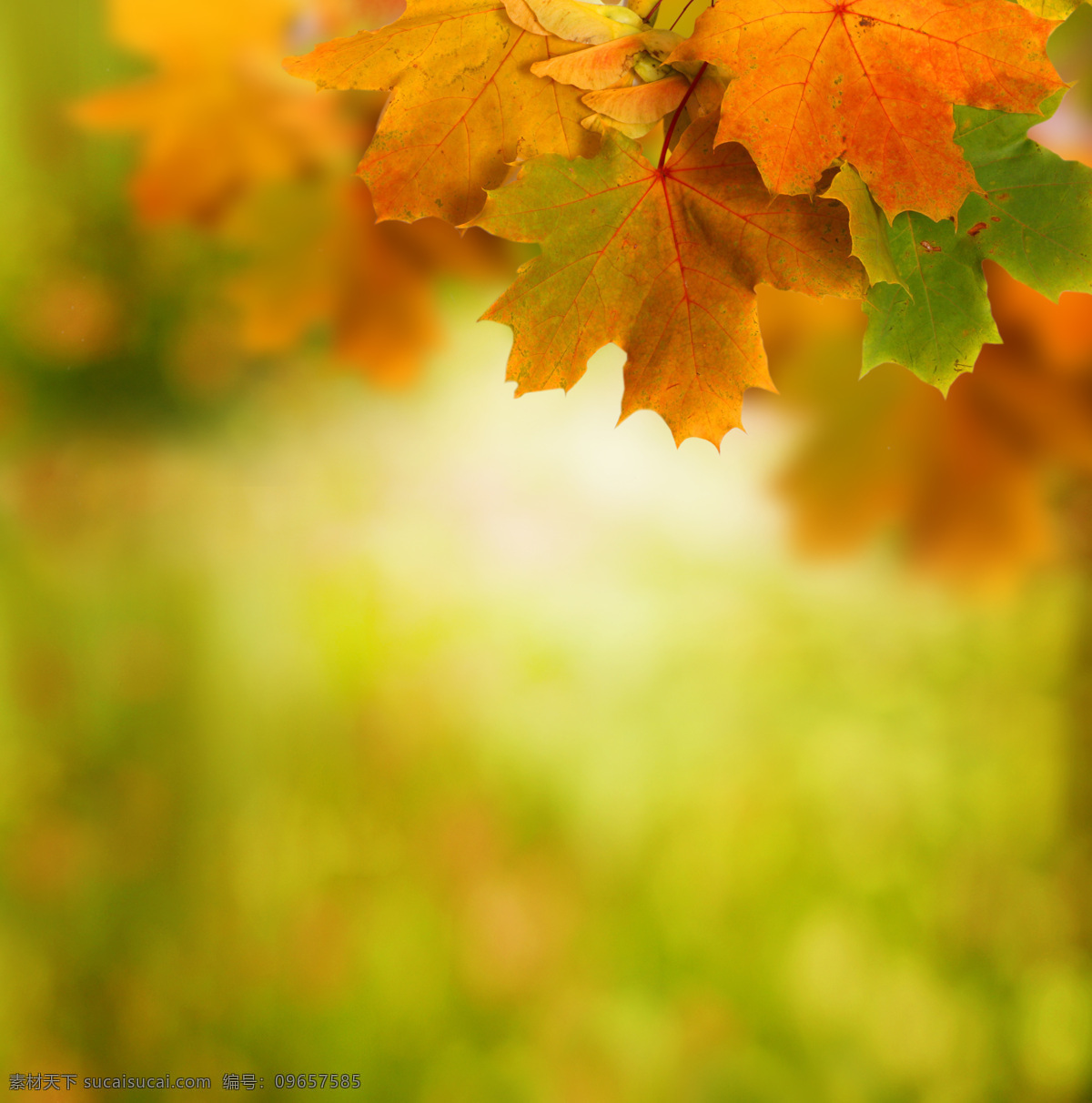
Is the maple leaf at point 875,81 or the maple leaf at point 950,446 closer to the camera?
the maple leaf at point 875,81

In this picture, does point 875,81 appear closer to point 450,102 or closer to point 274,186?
point 450,102

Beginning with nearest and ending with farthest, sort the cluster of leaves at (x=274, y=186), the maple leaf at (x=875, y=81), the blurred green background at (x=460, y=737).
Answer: the maple leaf at (x=875, y=81) < the cluster of leaves at (x=274, y=186) < the blurred green background at (x=460, y=737)

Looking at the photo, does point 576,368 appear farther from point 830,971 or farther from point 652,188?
point 830,971

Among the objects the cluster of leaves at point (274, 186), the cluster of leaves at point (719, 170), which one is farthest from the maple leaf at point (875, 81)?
the cluster of leaves at point (274, 186)

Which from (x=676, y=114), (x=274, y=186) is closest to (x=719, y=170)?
(x=676, y=114)

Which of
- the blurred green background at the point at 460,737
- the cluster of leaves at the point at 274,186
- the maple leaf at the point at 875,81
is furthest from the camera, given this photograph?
the blurred green background at the point at 460,737

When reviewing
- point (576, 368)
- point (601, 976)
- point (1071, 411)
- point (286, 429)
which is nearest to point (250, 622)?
point (286, 429)

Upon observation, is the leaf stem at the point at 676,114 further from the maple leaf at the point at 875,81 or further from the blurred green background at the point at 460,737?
the blurred green background at the point at 460,737
